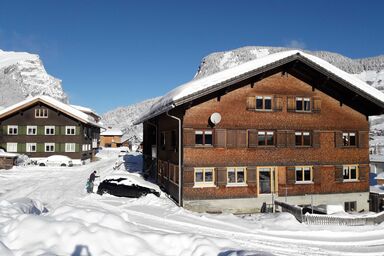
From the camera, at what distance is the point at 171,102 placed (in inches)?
778

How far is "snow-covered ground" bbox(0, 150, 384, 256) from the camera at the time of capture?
9383 millimetres

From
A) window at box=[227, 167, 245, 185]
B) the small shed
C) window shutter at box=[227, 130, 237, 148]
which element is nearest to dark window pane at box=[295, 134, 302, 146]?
window at box=[227, 167, 245, 185]

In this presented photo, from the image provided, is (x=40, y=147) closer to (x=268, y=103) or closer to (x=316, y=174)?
(x=268, y=103)

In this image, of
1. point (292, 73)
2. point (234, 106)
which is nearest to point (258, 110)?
point (234, 106)

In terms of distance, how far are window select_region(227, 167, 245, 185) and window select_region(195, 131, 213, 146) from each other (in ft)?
6.65

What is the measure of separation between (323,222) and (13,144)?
142 feet

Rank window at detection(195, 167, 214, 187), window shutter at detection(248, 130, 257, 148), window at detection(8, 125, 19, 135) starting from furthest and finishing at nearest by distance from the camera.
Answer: window at detection(8, 125, 19, 135) → window shutter at detection(248, 130, 257, 148) → window at detection(195, 167, 214, 187)

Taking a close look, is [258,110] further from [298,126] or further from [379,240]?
[379,240]

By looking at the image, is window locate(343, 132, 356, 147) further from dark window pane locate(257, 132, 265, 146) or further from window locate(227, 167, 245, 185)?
window locate(227, 167, 245, 185)

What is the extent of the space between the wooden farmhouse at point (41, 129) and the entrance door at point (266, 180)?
33384 mm

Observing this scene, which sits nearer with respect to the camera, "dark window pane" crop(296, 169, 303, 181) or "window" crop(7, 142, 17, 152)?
"dark window pane" crop(296, 169, 303, 181)

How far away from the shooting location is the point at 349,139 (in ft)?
78.2

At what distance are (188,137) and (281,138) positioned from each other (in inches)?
238

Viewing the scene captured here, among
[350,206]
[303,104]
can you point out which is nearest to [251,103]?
[303,104]
